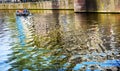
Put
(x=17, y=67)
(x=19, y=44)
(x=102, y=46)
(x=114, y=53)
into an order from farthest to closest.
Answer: (x=19, y=44), (x=102, y=46), (x=114, y=53), (x=17, y=67)

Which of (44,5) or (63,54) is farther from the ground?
(63,54)

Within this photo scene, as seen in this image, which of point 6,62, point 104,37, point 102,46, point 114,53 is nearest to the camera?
point 6,62

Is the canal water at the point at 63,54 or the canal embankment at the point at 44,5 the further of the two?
the canal embankment at the point at 44,5

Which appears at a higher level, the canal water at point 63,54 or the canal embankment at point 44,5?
the canal water at point 63,54

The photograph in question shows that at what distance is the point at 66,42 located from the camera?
4072cm

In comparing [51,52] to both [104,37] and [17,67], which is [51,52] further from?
[104,37]

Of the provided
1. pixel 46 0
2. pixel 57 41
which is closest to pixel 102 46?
pixel 57 41

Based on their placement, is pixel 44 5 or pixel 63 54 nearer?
pixel 63 54

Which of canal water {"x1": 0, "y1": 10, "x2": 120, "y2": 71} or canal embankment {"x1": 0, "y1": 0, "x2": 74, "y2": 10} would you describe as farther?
canal embankment {"x1": 0, "y1": 0, "x2": 74, "y2": 10}

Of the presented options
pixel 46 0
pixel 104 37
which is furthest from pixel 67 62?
pixel 46 0

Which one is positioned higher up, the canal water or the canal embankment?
the canal water

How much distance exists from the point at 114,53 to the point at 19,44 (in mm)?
13519

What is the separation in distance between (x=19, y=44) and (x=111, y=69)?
57.8 ft

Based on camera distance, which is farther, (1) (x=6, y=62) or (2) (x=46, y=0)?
(2) (x=46, y=0)
